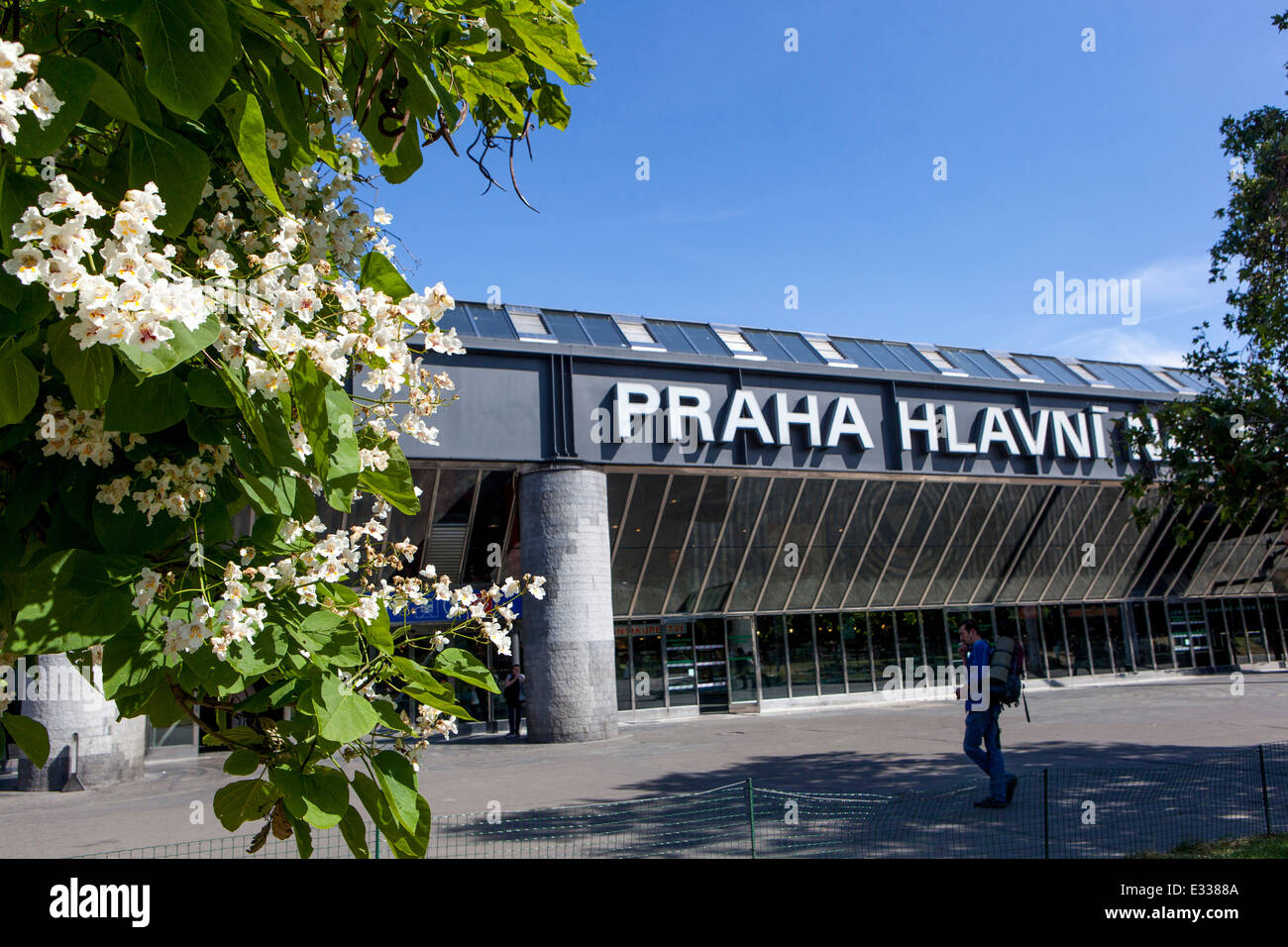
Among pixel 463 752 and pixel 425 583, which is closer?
pixel 425 583

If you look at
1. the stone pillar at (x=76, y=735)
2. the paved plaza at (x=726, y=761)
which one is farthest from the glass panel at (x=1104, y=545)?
the stone pillar at (x=76, y=735)

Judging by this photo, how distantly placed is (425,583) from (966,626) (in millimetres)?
9469

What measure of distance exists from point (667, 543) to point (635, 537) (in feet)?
3.20

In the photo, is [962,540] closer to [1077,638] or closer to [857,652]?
[857,652]

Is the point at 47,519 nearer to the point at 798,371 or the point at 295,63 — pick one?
the point at 295,63

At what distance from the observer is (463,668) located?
98.9 inches

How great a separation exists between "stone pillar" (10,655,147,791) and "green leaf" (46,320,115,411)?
53.5 feet

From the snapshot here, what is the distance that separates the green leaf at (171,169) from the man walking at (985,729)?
9.87 m

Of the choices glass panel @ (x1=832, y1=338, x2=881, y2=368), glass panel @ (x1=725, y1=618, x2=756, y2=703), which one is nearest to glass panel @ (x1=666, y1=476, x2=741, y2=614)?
glass panel @ (x1=725, y1=618, x2=756, y2=703)

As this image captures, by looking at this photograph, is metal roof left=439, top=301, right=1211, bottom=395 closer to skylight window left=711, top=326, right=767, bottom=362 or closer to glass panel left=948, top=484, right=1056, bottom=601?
skylight window left=711, top=326, right=767, bottom=362

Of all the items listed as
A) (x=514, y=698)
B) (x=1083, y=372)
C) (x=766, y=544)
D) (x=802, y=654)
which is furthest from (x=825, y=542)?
(x=1083, y=372)

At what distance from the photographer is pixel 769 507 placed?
77.3 feet

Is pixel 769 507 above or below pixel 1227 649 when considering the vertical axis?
above

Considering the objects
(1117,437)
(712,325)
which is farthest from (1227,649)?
(712,325)
